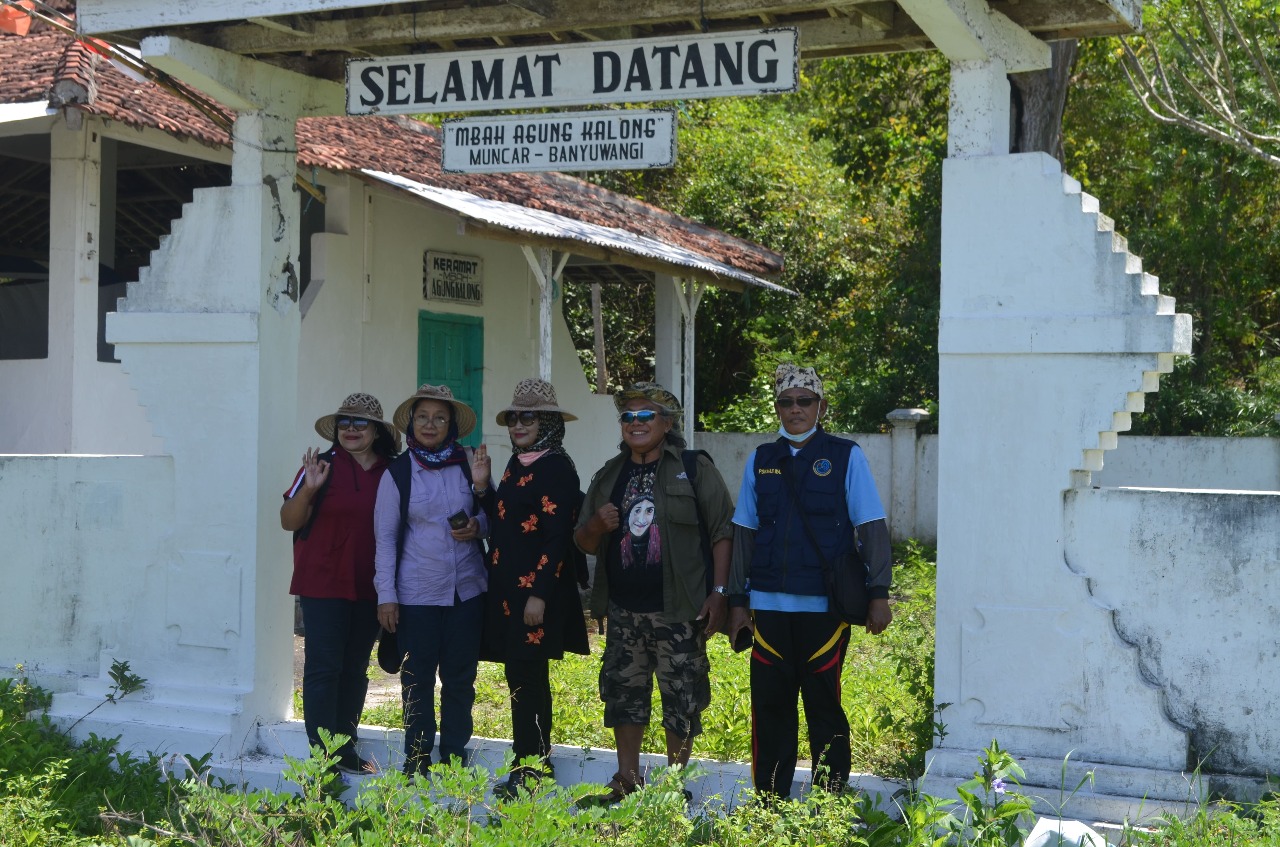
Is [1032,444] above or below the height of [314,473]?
above

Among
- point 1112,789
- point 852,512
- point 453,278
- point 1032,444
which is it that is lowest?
point 1112,789

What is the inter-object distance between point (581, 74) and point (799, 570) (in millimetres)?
2203

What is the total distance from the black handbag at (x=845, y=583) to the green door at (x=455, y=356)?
7460 mm

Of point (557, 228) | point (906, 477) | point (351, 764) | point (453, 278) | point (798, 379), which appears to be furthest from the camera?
point (906, 477)

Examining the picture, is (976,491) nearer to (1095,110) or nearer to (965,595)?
(965,595)

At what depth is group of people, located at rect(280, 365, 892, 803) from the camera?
16.9 ft

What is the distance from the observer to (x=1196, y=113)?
16109 mm

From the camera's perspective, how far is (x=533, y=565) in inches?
220

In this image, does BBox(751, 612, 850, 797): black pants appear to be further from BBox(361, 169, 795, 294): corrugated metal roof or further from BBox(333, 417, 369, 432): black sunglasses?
BBox(361, 169, 795, 294): corrugated metal roof

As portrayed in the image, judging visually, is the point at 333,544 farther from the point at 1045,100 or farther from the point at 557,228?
the point at 1045,100

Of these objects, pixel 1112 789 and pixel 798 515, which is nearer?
pixel 1112 789

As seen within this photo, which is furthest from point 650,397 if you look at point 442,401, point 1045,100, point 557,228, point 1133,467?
point 1133,467

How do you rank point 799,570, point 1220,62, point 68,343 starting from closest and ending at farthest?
point 799,570 → point 68,343 → point 1220,62

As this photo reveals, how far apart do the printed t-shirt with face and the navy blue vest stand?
1.31 ft
